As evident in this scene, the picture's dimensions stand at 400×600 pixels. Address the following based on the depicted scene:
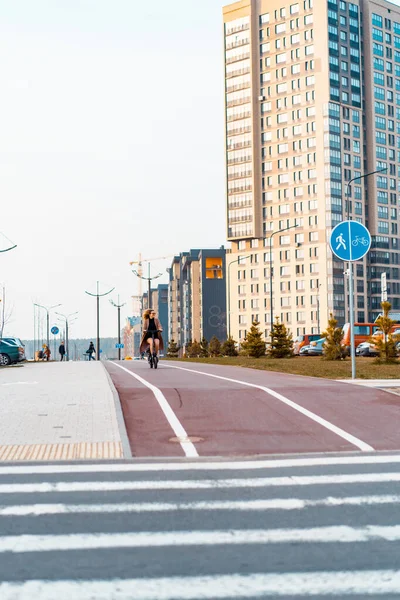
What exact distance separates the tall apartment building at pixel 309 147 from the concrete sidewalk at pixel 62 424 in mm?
119022

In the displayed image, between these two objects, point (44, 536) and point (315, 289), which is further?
point (315, 289)

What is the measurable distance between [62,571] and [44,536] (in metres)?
0.73

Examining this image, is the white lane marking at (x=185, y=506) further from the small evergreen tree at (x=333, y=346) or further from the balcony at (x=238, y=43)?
the balcony at (x=238, y=43)

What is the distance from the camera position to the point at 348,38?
136m

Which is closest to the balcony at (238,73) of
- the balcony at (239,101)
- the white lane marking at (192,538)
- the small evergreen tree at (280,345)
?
the balcony at (239,101)

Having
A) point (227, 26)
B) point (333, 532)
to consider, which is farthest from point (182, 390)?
point (227, 26)

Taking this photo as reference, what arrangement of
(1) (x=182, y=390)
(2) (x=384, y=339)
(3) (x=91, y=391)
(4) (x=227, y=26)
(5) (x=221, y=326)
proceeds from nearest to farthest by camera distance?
(1) (x=182, y=390), (3) (x=91, y=391), (2) (x=384, y=339), (4) (x=227, y=26), (5) (x=221, y=326)

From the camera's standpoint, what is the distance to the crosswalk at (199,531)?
416cm

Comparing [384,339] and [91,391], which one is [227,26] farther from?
[91,391]

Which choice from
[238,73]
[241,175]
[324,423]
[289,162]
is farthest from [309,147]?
[324,423]

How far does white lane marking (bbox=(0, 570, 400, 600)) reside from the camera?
158 inches

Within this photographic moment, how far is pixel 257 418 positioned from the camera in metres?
10.4

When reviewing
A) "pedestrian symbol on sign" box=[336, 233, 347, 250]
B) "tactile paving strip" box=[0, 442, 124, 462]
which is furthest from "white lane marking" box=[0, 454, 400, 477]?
"pedestrian symbol on sign" box=[336, 233, 347, 250]

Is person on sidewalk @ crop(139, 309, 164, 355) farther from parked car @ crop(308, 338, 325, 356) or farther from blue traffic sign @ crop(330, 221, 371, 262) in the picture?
parked car @ crop(308, 338, 325, 356)
